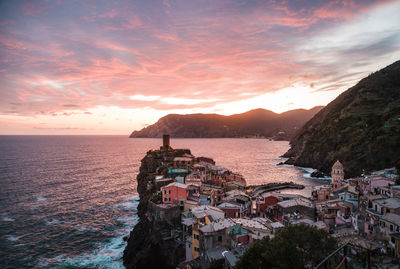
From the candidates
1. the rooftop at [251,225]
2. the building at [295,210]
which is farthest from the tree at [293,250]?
the building at [295,210]

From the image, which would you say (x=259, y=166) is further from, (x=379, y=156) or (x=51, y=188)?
(x=51, y=188)

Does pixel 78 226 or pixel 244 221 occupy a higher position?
pixel 244 221

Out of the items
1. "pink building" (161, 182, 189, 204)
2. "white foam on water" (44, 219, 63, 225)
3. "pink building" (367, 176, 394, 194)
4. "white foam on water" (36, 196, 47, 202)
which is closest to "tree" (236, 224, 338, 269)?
"pink building" (161, 182, 189, 204)

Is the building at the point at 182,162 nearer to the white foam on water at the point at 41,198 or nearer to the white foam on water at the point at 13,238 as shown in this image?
the white foam on water at the point at 13,238

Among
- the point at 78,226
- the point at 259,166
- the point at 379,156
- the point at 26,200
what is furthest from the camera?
the point at 259,166

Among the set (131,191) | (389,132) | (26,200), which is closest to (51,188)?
(26,200)
